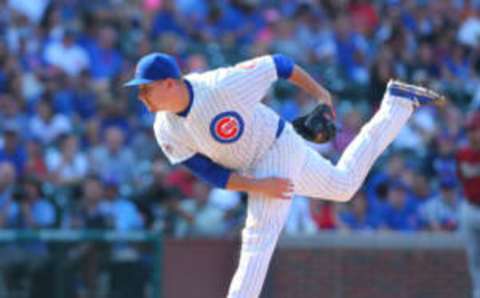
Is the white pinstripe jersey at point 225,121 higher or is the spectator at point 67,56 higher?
the spectator at point 67,56

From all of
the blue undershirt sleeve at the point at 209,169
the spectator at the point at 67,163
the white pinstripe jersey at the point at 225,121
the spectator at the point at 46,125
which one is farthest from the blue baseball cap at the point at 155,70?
the spectator at the point at 46,125

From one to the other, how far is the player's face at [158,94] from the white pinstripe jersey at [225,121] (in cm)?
20

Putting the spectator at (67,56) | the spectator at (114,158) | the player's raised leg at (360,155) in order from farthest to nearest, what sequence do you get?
the spectator at (67,56) < the spectator at (114,158) < the player's raised leg at (360,155)

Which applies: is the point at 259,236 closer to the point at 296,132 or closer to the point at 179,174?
the point at 296,132

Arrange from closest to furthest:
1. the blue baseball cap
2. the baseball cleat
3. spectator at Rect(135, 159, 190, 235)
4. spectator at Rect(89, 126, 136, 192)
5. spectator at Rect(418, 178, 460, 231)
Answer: the blue baseball cap, the baseball cleat, spectator at Rect(135, 159, 190, 235), spectator at Rect(89, 126, 136, 192), spectator at Rect(418, 178, 460, 231)

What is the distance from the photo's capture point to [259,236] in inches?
289

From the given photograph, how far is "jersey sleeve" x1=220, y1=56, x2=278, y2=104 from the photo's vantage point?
7.25 metres

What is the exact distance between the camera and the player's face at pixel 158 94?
6.97 m

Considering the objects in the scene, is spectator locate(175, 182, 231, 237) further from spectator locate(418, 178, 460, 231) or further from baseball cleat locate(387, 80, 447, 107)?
baseball cleat locate(387, 80, 447, 107)

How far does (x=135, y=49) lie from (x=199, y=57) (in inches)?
28.9

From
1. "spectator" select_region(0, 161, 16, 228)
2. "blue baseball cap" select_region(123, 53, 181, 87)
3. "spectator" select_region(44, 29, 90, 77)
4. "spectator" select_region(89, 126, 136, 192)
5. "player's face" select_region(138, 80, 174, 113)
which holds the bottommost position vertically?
"spectator" select_region(0, 161, 16, 228)

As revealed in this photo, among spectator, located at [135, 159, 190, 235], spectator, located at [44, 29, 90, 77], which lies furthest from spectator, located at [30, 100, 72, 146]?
spectator, located at [135, 159, 190, 235]

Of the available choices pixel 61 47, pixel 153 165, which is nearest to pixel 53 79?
pixel 61 47

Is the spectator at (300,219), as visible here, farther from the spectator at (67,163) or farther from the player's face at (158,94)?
the player's face at (158,94)
